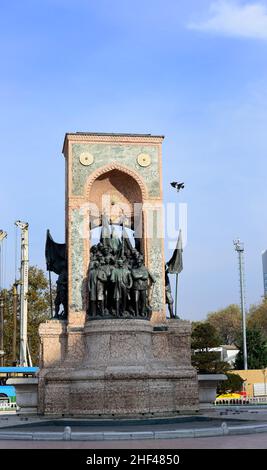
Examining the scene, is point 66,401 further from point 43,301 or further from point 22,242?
point 43,301

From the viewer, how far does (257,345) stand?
5750 cm

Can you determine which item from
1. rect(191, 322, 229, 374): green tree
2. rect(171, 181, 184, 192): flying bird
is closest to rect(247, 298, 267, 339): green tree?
rect(191, 322, 229, 374): green tree

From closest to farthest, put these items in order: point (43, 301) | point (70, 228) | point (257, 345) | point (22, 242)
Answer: point (70, 228) → point (22, 242) → point (43, 301) → point (257, 345)

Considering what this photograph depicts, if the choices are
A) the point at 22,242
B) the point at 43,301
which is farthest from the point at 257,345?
the point at 22,242

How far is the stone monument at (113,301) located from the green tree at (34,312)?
25.9m

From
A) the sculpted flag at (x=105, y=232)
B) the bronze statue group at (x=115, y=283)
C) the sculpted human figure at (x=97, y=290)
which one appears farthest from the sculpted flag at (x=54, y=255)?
the sculpted human figure at (x=97, y=290)

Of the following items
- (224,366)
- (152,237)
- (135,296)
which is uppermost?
(152,237)

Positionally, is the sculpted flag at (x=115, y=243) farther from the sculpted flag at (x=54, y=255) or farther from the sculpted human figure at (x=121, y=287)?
the sculpted flag at (x=54, y=255)

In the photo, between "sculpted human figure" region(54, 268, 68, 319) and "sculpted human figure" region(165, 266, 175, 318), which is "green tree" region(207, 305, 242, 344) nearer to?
"sculpted human figure" region(165, 266, 175, 318)

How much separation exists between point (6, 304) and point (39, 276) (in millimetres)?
4388

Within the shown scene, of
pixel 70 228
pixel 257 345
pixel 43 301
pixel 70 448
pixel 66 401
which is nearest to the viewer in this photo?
pixel 70 448

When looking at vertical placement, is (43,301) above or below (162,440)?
above

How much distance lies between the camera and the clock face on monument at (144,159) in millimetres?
25859

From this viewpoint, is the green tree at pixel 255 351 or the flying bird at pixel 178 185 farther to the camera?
the green tree at pixel 255 351
